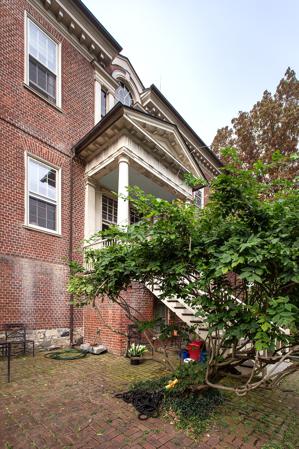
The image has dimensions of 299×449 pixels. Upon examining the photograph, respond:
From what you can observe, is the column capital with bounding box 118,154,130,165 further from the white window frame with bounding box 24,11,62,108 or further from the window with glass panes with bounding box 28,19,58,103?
the window with glass panes with bounding box 28,19,58,103

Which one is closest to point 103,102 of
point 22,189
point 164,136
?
point 164,136

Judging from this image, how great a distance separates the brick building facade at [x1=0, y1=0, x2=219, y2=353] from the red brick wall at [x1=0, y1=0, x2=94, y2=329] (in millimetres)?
27

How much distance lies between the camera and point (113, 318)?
701 cm

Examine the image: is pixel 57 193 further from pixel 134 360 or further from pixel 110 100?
pixel 134 360

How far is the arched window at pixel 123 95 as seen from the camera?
38.7 feet

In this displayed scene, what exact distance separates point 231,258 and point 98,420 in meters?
2.68

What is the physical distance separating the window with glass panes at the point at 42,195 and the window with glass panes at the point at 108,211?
2285mm

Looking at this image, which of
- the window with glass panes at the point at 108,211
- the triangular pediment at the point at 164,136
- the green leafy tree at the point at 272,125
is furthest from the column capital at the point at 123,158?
the green leafy tree at the point at 272,125

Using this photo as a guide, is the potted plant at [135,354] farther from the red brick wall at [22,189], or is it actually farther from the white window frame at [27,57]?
the white window frame at [27,57]

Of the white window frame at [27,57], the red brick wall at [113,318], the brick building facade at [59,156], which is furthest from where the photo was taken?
the white window frame at [27,57]

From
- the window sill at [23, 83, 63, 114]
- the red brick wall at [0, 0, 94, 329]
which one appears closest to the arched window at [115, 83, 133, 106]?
the red brick wall at [0, 0, 94, 329]

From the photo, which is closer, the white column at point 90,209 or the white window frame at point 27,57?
the white window frame at point 27,57

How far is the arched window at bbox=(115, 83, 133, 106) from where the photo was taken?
11.8 meters

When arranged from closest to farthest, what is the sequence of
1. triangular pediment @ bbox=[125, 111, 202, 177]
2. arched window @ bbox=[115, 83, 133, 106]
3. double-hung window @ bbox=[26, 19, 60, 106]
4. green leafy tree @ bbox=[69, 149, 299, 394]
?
green leafy tree @ bbox=[69, 149, 299, 394]
double-hung window @ bbox=[26, 19, 60, 106]
triangular pediment @ bbox=[125, 111, 202, 177]
arched window @ bbox=[115, 83, 133, 106]
